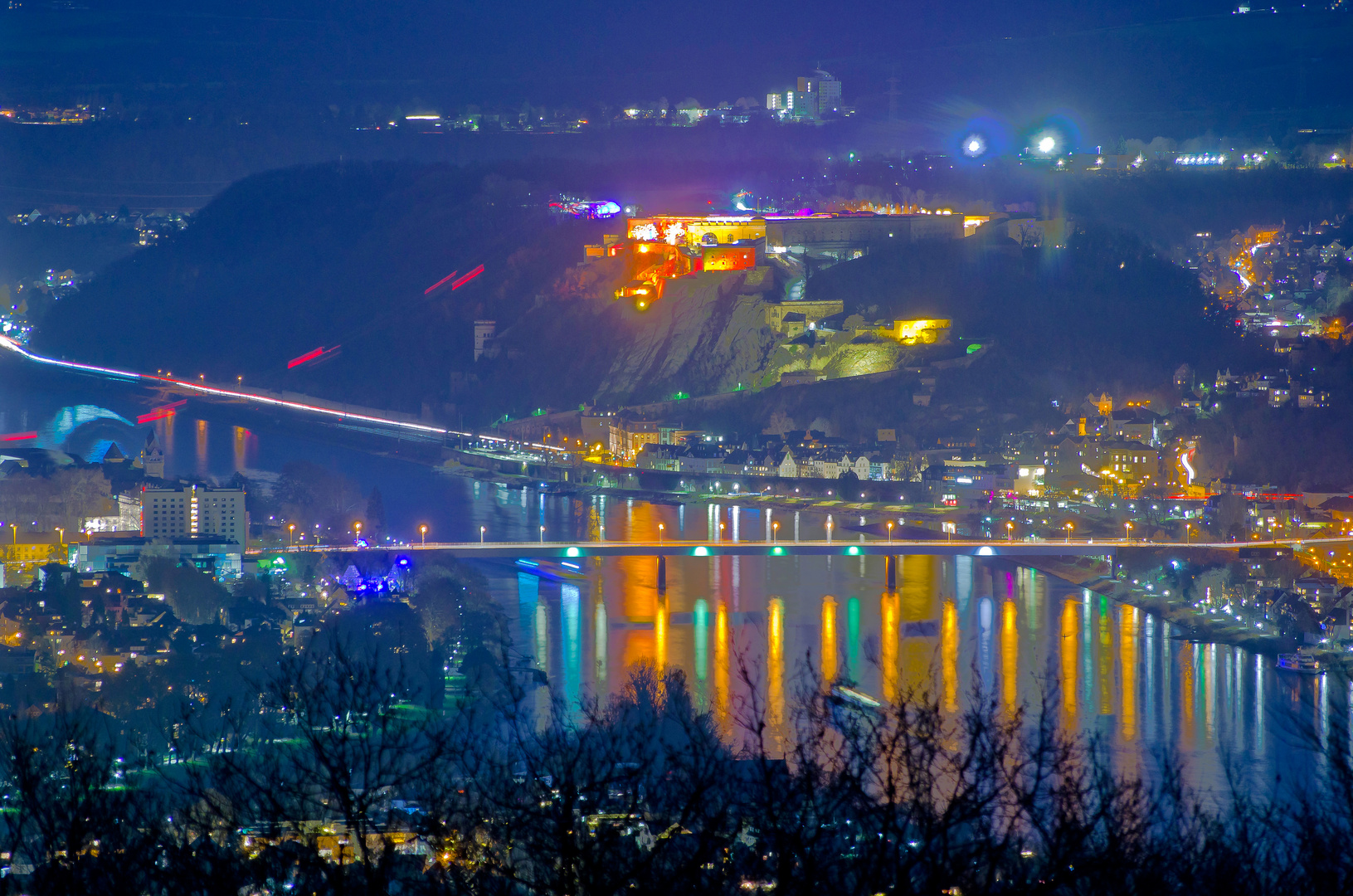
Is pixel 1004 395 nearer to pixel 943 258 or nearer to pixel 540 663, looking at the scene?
pixel 943 258

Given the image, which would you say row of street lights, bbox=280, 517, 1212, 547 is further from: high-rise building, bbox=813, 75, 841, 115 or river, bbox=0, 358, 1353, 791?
high-rise building, bbox=813, 75, 841, 115

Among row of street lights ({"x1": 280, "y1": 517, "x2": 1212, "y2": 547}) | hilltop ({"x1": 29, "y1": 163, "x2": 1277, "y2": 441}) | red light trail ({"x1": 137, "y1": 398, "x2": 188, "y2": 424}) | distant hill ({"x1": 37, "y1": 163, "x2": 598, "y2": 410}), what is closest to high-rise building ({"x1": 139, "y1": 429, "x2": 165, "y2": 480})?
row of street lights ({"x1": 280, "y1": 517, "x2": 1212, "y2": 547})

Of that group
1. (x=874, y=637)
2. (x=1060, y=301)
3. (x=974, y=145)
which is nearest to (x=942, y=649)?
(x=874, y=637)

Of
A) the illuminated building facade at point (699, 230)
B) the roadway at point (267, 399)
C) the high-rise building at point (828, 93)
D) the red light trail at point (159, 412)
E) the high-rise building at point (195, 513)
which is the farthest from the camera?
the high-rise building at point (828, 93)

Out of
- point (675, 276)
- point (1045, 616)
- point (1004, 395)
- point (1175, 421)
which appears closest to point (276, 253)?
point (675, 276)

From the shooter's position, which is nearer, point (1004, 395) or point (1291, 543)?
point (1291, 543)

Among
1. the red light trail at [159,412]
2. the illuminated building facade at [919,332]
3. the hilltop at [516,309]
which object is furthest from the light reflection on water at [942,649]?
the red light trail at [159,412]

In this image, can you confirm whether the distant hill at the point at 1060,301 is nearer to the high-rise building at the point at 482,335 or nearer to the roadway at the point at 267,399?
the roadway at the point at 267,399
